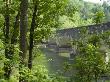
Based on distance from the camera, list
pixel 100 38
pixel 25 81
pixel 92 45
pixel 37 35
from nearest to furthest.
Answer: pixel 25 81 < pixel 92 45 < pixel 100 38 < pixel 37 35

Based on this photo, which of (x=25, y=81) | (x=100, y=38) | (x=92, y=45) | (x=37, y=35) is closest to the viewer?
(x=25, y=81)

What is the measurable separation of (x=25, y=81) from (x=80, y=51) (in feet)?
11.7

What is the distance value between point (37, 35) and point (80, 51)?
2199mm

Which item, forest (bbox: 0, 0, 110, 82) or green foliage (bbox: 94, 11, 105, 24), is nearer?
forest (bbox: 0, 0, 110, 82)

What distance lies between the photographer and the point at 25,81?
37.7 feet

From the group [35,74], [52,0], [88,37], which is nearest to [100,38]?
[88,37]

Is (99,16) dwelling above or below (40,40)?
above

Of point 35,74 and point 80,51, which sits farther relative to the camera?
point 80,51

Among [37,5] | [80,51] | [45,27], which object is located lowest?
[80,51]

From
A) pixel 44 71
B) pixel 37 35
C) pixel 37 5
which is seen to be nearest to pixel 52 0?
pixel 37 5

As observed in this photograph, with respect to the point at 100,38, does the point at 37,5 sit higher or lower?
higher

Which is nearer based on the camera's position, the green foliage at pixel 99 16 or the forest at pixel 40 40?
the forest at pixel 40 40

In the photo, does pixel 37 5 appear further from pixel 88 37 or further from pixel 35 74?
pixel 35 74

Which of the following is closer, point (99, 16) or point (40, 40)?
point (99, 16)
